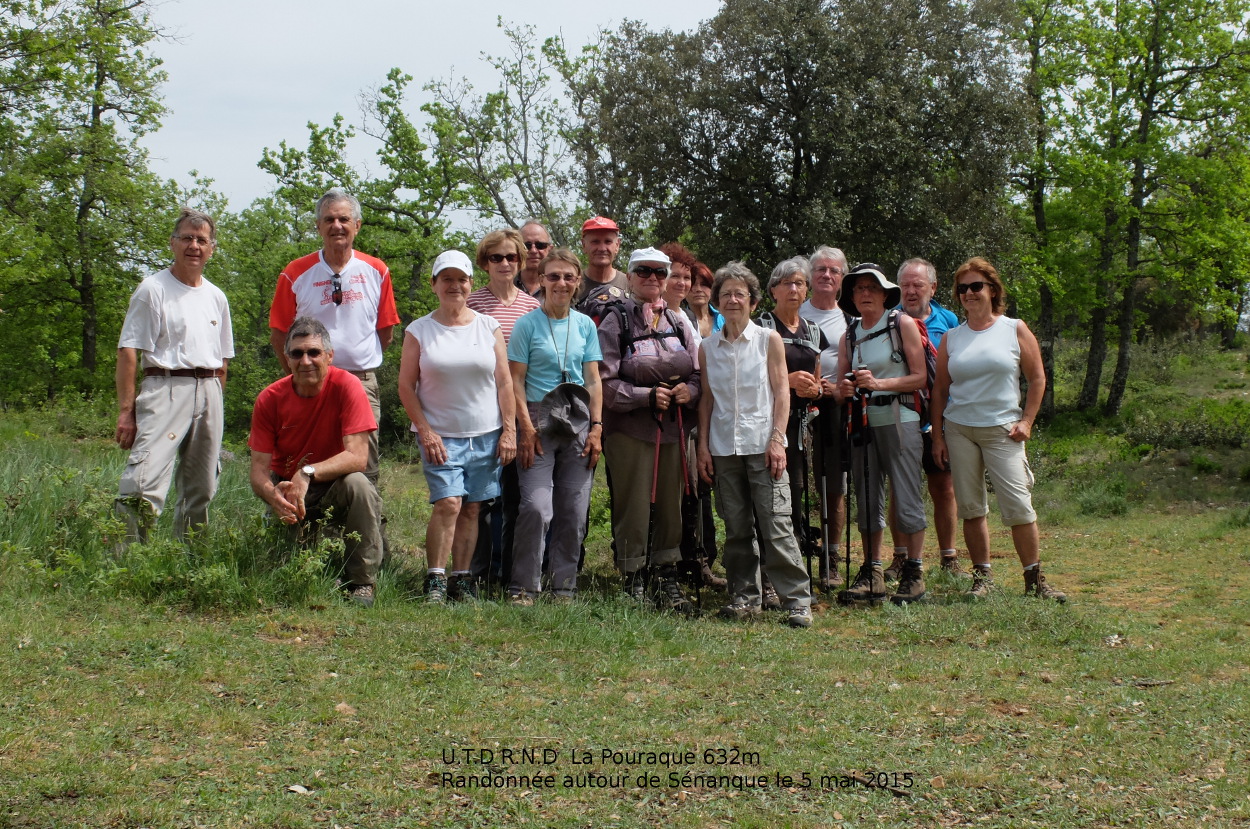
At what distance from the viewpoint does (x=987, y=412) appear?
21.5 ft

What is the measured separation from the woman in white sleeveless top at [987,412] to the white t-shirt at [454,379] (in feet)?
10.0

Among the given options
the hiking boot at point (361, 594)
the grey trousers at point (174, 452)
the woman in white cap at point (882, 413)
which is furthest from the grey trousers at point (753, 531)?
the grey trousers at point (174, 452)

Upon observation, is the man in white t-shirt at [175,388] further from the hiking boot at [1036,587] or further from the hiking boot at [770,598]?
the hiking boot at [1036,587]

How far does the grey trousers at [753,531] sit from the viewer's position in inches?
243

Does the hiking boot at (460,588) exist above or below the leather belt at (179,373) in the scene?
below

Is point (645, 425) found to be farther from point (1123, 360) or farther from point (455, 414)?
point (1123, 360)

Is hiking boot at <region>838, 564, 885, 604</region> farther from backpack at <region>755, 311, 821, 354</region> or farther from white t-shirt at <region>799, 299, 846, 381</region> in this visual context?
backpack at <region>755, 311, 821, 354</region>

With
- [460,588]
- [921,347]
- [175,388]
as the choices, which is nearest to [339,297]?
[175,388]

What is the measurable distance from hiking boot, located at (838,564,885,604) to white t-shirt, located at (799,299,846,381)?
1.34 m

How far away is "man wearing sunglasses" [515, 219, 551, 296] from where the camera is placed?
730 cm

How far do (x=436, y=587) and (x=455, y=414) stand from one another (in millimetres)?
1015

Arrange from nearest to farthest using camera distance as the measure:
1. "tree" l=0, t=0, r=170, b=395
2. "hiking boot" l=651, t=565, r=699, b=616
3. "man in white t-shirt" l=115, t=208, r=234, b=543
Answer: "man in white t-shirt" l=115, t=208, r=234, b=543
"hiking boot" l=651, t=565, r=699, b=616
"tree" l=0, t=0, r=170, b=395

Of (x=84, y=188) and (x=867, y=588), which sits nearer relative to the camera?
(x=867, y=588)

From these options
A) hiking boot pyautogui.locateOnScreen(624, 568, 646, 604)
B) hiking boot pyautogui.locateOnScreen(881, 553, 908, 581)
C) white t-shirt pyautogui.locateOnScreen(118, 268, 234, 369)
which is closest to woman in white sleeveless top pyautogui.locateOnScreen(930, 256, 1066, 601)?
hiking boot pyautogui.locateOnScreen(881, 553, 908, 581)
